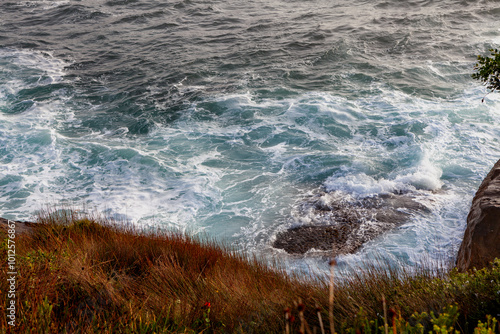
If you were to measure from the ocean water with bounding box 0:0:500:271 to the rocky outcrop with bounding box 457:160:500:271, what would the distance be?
3.66 ft

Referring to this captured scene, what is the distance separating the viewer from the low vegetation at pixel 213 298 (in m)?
3.43

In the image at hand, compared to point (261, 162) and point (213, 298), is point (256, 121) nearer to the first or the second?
point (261, 162)

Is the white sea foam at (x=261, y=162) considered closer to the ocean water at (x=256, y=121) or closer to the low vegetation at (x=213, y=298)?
the ocean water at (x=256, y=121)

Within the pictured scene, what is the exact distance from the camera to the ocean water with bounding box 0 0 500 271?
968cm

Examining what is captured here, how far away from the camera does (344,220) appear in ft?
28.5

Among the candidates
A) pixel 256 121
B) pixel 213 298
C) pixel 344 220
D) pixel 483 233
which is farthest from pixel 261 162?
pixel 213 298

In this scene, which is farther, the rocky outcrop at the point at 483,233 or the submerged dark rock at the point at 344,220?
the submerged dark rock at the point at 344,220

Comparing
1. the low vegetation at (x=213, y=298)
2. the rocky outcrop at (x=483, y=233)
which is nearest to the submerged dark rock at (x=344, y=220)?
the rocky outcrop at (x=483, y=233)

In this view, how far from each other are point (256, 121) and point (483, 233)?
8.85 metres

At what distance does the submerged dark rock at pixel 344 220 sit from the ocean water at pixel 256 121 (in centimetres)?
21

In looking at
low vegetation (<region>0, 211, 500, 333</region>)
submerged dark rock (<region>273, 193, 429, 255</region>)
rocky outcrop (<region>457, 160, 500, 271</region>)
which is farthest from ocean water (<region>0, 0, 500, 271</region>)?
low vegetation (<region>0, 211, 500, 333</region>)

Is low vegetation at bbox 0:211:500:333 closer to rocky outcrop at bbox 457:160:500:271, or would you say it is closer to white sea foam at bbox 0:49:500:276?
rocky outcrop at bbox 457:160:500:271

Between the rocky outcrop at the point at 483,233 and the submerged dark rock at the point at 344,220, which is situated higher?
the rocky outcrop at the point at 483,233

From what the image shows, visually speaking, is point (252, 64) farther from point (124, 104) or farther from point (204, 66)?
point (124, 104)
